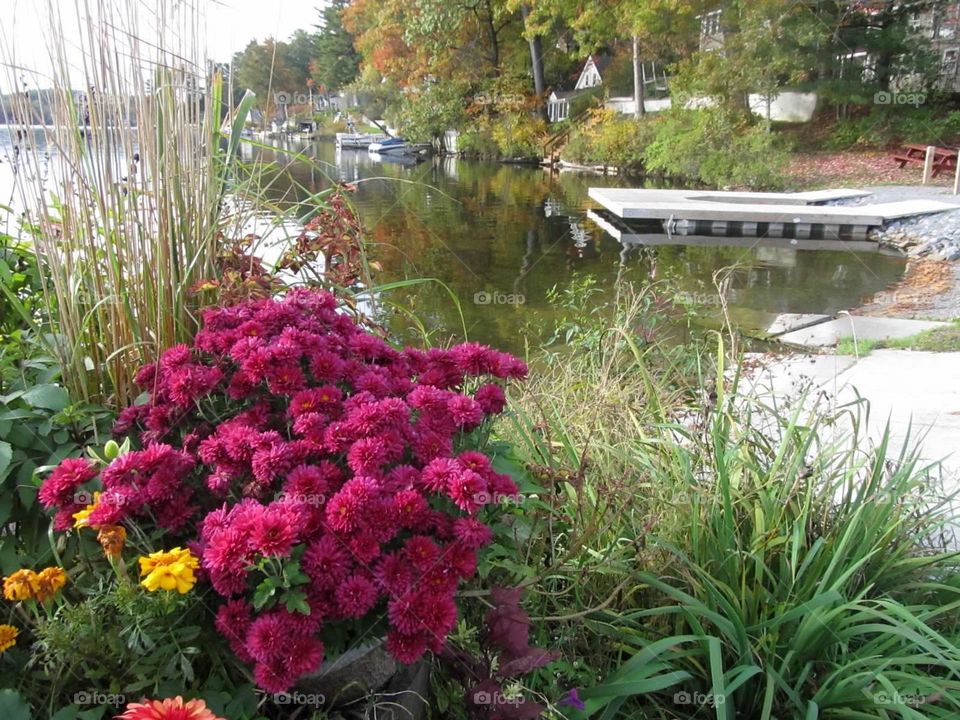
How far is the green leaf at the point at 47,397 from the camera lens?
1.37 metres

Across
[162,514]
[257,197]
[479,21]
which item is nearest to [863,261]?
[257,197]

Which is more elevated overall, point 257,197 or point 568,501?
point 257,197

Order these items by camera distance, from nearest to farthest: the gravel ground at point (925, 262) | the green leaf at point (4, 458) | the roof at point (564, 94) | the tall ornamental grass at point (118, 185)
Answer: the green leaf at point (4, 458)
the tall ornamental grass at point (118, 185)
the gravel ground at point (925, 262)
the roof at point (564, 94)

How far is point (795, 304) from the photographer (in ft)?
23.5

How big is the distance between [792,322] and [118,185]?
582 centimetres

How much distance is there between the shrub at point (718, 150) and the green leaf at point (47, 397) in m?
17.7

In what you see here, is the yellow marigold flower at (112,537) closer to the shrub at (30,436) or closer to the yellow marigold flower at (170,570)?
the yellow marigold flower at (170,570)

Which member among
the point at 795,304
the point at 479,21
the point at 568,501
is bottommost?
the point at 795,304

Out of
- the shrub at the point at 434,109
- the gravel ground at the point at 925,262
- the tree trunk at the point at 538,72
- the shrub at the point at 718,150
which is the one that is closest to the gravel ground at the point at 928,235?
the gravel ground at the point at 925,262

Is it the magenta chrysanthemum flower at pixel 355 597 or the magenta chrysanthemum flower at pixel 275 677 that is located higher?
the magenta chrysanthemum flower at pixel 355 597

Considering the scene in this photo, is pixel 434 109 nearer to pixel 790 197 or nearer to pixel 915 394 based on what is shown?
pixel 790 197

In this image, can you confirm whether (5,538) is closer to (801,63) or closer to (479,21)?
(801,63)

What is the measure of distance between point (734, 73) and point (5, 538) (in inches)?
805

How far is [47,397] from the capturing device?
54.6 inches
